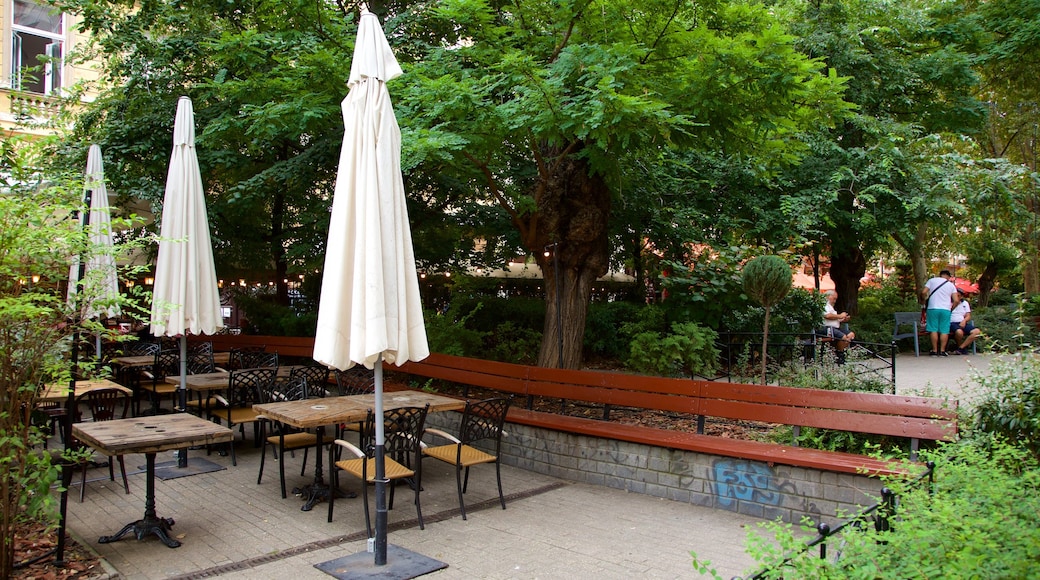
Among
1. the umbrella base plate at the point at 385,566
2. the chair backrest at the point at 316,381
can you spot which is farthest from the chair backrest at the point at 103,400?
the umbrella base plate at the point at 385,566

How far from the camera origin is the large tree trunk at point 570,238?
9.39 meters

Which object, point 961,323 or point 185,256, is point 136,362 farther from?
point 961,323

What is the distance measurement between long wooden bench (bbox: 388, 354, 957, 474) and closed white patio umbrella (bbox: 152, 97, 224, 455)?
348cm

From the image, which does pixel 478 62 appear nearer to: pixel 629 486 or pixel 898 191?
pixel 629 486

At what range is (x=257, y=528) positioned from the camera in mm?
5848

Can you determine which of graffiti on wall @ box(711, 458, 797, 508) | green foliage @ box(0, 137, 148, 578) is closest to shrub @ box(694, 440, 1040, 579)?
graffiti on wall @ box(711, 458, 797, 508)

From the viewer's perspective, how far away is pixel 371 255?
488 cm

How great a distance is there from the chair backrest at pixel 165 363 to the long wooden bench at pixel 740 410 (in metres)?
4.61

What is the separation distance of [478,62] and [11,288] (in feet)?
18.5

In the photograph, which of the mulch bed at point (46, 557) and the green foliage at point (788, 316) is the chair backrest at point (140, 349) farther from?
the green foliage at point (788, 316)

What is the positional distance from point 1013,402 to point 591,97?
440 centimetres

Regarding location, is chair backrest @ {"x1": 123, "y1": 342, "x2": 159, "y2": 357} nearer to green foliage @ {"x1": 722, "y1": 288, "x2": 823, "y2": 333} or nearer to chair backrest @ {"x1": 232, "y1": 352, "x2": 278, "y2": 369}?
chair backrest @ {"x1": 232, "y1": 352, "x2": 278, "y2": 369}

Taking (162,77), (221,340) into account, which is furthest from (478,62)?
(221,340)

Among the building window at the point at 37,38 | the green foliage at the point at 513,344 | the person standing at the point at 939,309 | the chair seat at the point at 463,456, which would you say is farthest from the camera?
the building window at the point at 37,38
